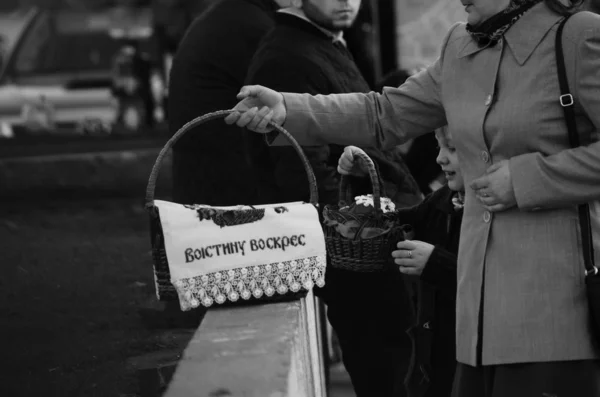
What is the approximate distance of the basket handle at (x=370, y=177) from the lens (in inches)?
142

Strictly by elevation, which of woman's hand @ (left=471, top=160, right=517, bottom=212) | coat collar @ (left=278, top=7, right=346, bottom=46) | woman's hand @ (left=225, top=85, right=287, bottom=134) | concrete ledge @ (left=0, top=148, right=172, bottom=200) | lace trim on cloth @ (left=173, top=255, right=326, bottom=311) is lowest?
concrete ledge @ (left=0, top=148, right=172, bottom=200)

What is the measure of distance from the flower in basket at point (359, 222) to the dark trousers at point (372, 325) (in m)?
0.52

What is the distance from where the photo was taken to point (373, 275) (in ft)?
13.5

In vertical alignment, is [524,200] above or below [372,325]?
above

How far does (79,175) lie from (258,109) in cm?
758

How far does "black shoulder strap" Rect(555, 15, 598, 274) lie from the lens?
288 cm

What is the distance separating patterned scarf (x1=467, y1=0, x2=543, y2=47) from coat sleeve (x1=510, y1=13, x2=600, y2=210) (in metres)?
0.14

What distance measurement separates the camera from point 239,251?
11.0 feet

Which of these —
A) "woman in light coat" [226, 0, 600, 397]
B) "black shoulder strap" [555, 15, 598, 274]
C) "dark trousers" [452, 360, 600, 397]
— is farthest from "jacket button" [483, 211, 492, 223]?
"dark trousers" [452, 360, 600, 397]

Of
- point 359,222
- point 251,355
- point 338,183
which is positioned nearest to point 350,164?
point 359,222

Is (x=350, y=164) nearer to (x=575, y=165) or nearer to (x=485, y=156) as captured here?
(x=485, y=156)

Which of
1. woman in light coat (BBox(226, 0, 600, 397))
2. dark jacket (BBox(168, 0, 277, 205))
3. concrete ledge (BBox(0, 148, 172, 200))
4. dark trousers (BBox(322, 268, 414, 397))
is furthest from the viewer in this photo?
concrete ledge (BBox(0, 148, 172, 200))

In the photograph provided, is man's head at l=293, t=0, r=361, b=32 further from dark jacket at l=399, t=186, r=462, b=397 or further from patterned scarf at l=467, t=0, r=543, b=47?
patterned scarf at l=467, t=0, r=543, b=47

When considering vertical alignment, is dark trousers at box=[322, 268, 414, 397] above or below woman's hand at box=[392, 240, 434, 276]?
below
